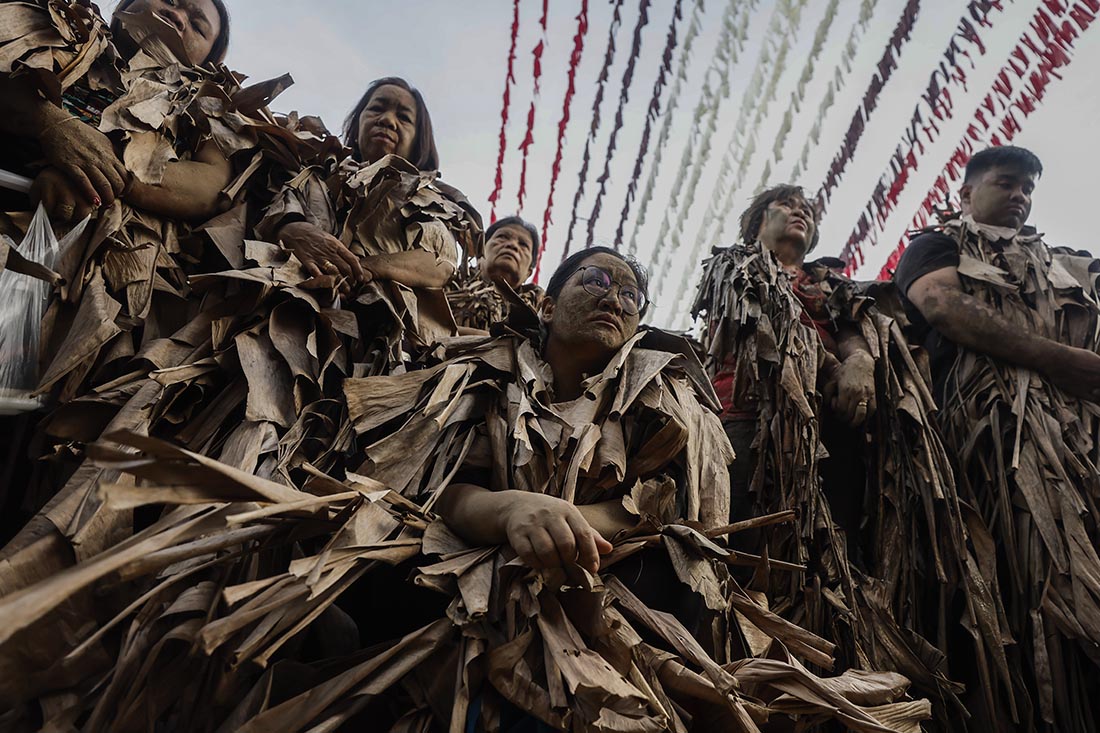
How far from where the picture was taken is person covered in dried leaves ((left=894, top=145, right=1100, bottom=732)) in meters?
1.93

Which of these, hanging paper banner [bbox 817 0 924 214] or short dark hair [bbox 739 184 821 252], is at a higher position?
hanging paper banner [bbox 817 0 924 214]

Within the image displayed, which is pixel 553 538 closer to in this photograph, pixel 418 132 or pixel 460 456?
pixel 460 456

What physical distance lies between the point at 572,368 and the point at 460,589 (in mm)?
716

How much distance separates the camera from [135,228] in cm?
169

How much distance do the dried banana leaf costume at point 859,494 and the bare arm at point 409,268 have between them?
94cm

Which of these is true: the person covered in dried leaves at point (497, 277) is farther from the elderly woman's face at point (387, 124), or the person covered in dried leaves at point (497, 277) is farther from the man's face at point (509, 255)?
the elderly woman's face at point (387, 124)

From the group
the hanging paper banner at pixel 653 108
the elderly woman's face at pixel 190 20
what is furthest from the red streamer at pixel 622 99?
the elderly woman's face at pixel 190 20

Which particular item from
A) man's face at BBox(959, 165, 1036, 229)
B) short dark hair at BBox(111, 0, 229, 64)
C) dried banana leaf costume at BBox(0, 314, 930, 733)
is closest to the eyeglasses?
dried banana leaf costume at BBox(0, 314, 930, 733)

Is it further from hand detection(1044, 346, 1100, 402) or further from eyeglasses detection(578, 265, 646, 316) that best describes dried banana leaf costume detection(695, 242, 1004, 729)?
eyeglasses detection(578, 265, 646, 316)

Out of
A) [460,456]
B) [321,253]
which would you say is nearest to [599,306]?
[460,456]

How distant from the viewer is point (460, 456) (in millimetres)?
1530

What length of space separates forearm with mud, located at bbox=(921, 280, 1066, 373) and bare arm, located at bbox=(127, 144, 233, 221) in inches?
80.6

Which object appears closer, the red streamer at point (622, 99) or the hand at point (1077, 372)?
the hand at point (1077, 372)

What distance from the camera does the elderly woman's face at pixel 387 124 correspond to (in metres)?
2.25
